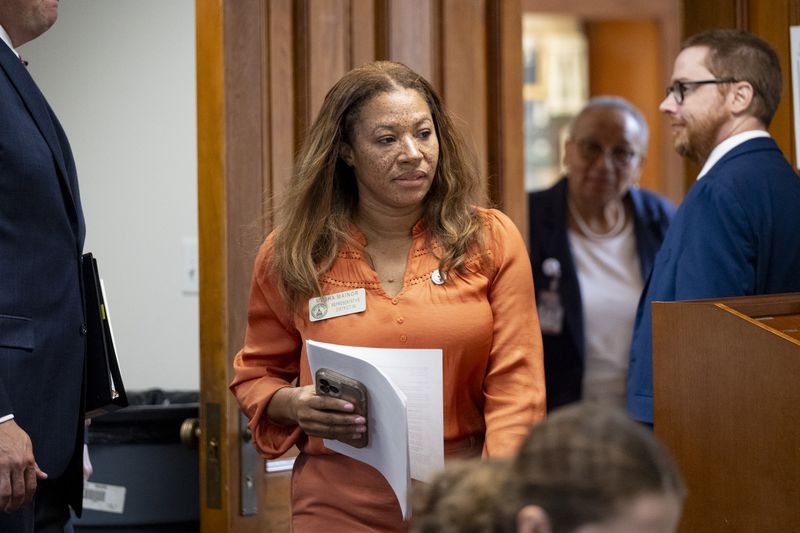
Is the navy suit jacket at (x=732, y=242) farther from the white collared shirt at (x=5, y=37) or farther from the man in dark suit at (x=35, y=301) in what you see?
the white collared shirt at (x=5, y=37)

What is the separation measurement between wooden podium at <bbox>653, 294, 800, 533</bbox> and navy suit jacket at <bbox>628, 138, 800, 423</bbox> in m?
0.31

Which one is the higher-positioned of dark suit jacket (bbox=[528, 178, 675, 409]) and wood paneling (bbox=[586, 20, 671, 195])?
wood paneling (bbox=[586, 20, 671, 195])

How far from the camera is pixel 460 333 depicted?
188 centimetres

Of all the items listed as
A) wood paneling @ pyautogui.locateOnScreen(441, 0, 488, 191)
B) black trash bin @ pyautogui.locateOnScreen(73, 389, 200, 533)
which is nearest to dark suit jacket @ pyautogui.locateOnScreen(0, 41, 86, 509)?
black trash bin @ pyautogui.locateOnScreen(73, 389, 200, 533)

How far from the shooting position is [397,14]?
2.75 m

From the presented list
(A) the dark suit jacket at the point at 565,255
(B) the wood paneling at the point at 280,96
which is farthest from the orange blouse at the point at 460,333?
(A) the dark suit jacket at the point at 565,255

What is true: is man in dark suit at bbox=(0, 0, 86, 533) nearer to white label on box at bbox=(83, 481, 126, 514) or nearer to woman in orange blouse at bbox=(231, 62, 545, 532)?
woman in orange blouse at bbox=(231, 62, 545, 532)

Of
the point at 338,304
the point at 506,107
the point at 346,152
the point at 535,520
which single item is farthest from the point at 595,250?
the point at 535,520

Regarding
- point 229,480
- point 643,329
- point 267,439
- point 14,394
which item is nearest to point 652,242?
point 643,329

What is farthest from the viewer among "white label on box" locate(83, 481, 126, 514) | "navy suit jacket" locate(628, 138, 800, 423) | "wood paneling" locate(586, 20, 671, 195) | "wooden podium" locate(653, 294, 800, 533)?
"wood paneling" locate(586, 20, 671, 195)

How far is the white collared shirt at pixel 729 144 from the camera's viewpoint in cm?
246

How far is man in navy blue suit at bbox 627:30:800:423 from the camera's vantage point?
2.31 metres

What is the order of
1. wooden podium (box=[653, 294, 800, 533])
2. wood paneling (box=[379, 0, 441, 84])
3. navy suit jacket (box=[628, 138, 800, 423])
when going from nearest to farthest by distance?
wooden podium (box=[653, 294, 800, 533]) < navy suit jacket (box=[628, 138, 800, 423]) < wood paneling (box=[379, 0, 441, 84])

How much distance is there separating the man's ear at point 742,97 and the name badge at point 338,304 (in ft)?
3.59
